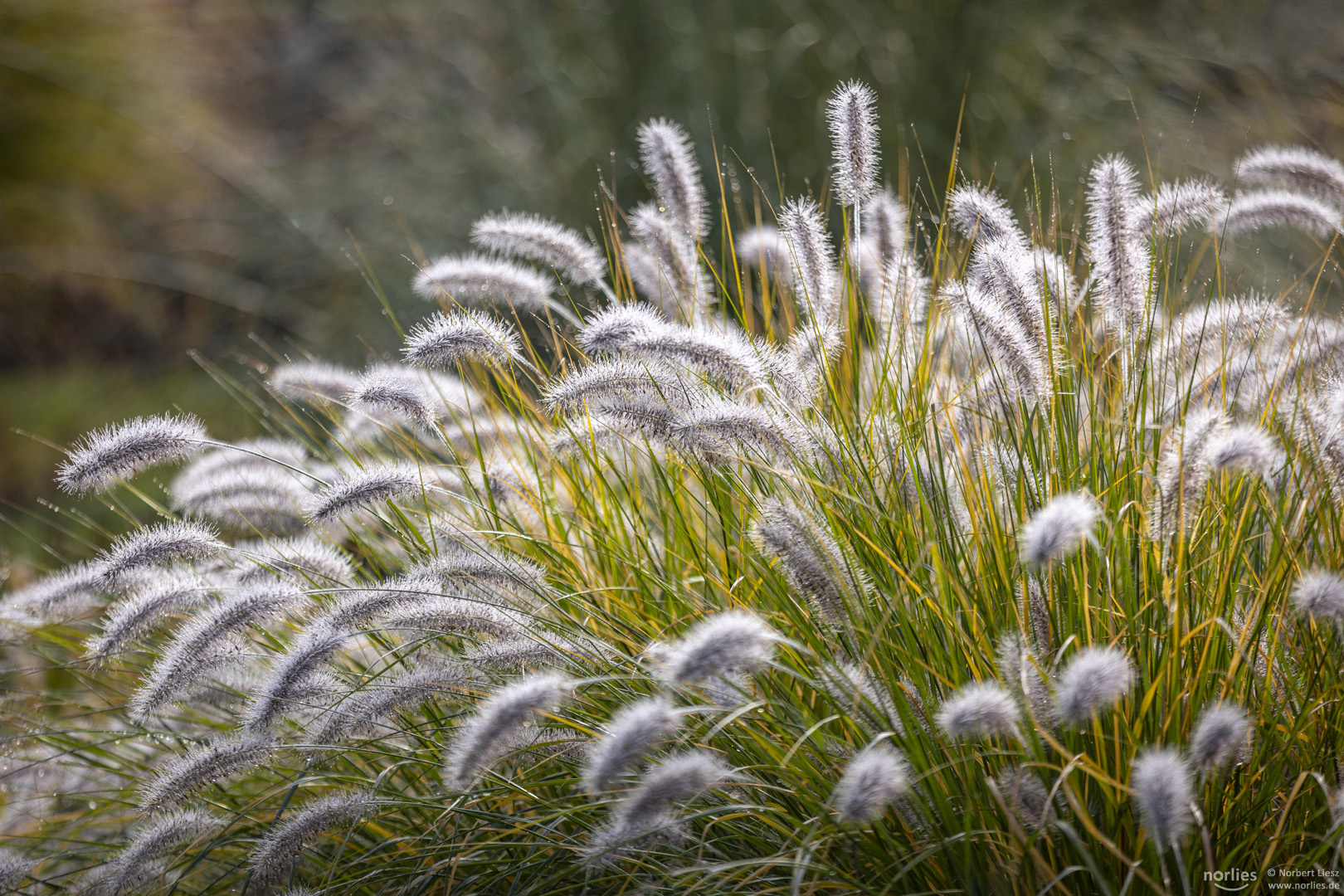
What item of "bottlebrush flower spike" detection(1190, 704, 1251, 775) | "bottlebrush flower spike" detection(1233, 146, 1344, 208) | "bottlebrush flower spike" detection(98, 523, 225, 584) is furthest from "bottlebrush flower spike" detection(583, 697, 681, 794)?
"bottlebrush flower spike" detection(1233, 146, 1344, 208)

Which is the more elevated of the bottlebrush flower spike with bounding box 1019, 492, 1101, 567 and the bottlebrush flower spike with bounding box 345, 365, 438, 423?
the bottlebrush flower spike with bounding box 345, 365, 438, 423

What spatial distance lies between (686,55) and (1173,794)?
15.6 ft

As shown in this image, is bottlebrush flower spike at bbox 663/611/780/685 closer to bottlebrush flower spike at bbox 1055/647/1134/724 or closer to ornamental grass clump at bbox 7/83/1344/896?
ornamental grass clump at bbox 7/83/1344/896

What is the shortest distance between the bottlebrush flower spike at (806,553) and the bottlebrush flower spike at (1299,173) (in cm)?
142

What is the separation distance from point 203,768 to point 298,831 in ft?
0.70

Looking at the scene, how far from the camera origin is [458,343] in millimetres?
1771

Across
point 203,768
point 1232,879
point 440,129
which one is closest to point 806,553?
point 1232,879

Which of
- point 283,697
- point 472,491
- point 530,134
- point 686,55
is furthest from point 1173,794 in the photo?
point 530,134

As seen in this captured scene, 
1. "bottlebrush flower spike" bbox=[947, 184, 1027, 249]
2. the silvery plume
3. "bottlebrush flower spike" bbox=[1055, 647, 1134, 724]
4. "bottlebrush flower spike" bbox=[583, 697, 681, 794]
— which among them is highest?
"bottlebrush flower spike" bbox=[947, 184, 1027, 249]

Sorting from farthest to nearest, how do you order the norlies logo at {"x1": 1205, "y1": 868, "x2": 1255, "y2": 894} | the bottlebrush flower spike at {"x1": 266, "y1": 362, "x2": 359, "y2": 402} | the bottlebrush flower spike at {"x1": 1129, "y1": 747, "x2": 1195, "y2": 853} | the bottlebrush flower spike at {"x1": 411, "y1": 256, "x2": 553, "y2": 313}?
the bottlebrush flower spike at {"x1": 266, "y1": 362, "x2": 359, "y2": 402} < the bottlebrush flower spike at {"x1": 411, "y1": 256, "x2": 553, "y2": 313} < the norlies logo at {"x1": 1205, "y1": 868, "x2": 1255, "y2": 894} < the bottlebrush flower spike at {"x1": 1129, "y1": 747, "x2": 1195, "y2": 853}

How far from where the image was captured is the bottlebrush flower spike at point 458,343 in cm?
174

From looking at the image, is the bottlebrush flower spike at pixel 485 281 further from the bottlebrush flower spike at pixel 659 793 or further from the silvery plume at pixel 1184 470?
the silvery plume at pixel 1184 470

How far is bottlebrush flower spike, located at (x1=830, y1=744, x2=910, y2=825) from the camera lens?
111 centimetres

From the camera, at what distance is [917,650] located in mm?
1570
